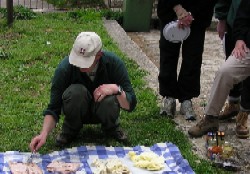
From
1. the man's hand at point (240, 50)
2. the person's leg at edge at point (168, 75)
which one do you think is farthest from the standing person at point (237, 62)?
the person's leg at edge at point (168, 75)

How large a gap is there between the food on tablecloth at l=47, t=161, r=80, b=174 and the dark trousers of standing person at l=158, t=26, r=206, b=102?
4.87 ft

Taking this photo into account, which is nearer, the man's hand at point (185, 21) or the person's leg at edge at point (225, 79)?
the person's leg at edge at point (225, 79)

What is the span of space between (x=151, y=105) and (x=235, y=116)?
825mm

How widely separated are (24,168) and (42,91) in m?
1.94

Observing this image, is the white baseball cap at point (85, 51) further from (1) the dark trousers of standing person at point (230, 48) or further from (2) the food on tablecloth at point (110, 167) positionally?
(1) the dark trousers of standing person at point (230, 48)

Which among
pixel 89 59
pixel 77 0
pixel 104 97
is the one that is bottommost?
pixel 77 0

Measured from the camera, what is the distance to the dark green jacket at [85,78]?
14.4 ft

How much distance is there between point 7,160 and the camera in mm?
4344

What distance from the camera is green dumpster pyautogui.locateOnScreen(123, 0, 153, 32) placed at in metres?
9.66

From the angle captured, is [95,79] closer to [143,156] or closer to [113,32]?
[143,156]

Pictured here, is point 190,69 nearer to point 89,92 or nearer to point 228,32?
point 228,32

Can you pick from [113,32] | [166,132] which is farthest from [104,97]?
[113,32]

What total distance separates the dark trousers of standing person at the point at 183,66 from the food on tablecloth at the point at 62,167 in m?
1.48

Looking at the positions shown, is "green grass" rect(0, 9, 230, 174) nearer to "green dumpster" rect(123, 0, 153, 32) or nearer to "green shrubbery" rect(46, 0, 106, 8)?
"green dumpster" rect(123, 0, 153, 32)
